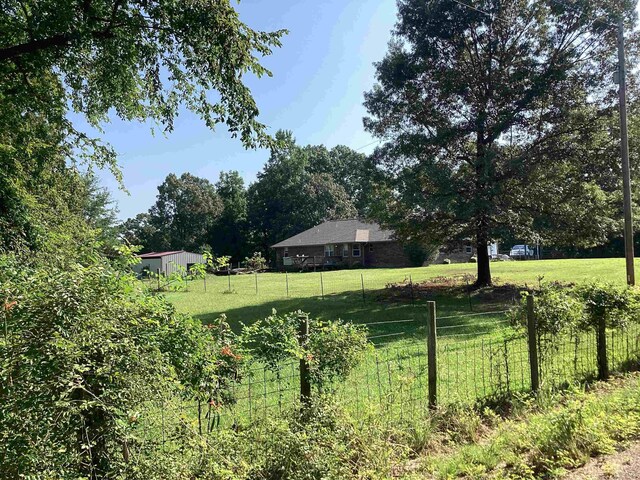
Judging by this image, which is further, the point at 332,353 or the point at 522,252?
the point at 522,252

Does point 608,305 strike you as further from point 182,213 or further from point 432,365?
point 182,213

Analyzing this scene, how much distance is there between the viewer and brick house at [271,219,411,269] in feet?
141

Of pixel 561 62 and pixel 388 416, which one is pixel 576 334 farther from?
pixel 561 62

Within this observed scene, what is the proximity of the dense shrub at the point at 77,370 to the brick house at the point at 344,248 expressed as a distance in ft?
127

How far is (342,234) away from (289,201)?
611 inches

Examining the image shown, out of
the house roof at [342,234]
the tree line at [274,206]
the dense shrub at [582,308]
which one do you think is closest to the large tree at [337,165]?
the tree line at [274,206]

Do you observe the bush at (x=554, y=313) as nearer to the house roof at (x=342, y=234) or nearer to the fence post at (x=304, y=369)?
the fence post at (x=304, y=369)

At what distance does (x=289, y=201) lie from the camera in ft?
194

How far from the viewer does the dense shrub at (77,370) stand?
216cm

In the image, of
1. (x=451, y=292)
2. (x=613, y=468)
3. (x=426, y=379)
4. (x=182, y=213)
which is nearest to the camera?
(x=613, y=468)

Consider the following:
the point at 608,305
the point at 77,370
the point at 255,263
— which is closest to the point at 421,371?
the point at 608,305

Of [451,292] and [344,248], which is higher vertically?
[344,248]

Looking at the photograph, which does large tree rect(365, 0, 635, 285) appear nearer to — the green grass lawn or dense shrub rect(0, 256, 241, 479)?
the green grass lawn

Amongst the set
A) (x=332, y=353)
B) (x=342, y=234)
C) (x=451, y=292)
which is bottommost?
(x=451, y=292)
